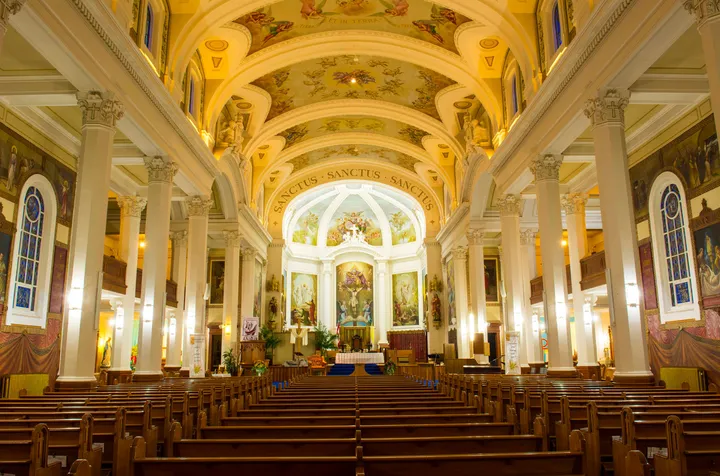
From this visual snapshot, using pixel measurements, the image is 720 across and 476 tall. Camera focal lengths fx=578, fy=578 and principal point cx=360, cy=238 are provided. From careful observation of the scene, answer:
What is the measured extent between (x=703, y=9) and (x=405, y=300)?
32.4 metres

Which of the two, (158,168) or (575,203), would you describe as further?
(575,203)

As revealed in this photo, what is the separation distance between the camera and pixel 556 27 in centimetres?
1481

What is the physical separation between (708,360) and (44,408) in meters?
12.5

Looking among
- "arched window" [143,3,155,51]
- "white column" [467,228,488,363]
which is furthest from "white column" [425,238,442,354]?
"arched window" [143,3,155,51]

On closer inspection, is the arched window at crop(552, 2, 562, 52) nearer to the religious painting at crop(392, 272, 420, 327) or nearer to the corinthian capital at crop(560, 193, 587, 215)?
the corinthian capital at crop(560, 193, 587, 215)

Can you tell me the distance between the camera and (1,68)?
37.4 feet

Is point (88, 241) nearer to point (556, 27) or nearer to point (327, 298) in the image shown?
point (556, 27)

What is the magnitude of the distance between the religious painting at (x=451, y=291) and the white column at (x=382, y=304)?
972 cm

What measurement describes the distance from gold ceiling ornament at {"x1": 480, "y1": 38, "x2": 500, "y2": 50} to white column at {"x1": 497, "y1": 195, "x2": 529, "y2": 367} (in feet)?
15.8

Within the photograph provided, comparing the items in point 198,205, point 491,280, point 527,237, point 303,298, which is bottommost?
point 491,280

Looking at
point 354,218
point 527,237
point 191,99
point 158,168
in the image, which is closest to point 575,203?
point 527,237

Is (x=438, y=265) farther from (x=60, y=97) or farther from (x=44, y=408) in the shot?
(x=44, y=408)

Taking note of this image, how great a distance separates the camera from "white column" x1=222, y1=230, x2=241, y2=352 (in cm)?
2383

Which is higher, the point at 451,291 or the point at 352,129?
the point at 352,129
